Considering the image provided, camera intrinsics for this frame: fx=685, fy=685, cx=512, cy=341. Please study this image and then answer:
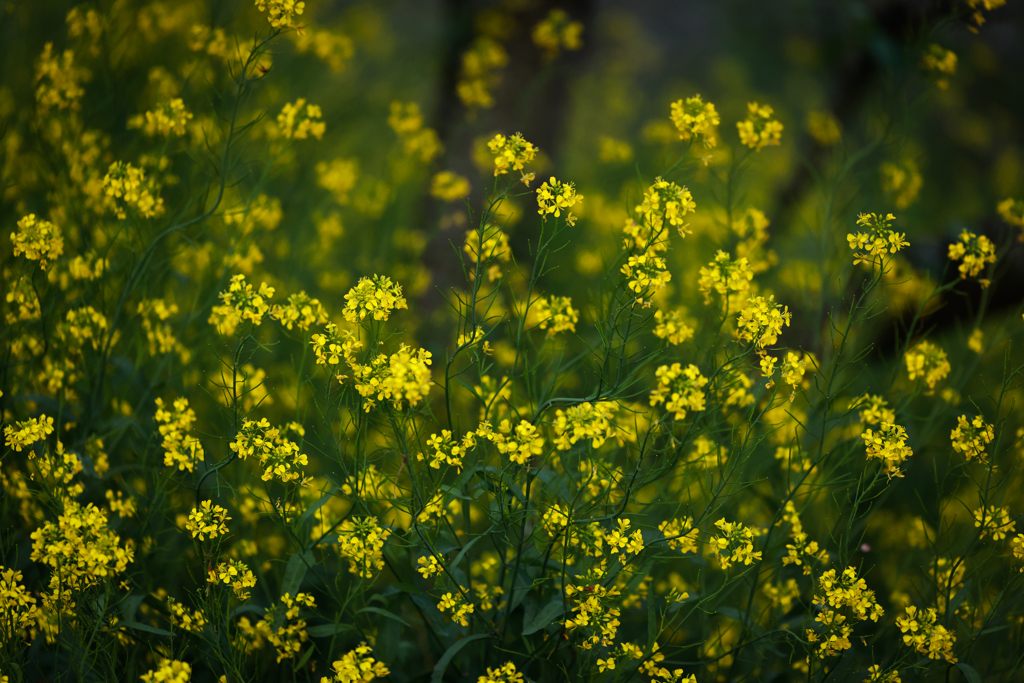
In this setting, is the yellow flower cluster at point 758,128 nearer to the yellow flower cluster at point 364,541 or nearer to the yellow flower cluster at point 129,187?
the yellow flower cluster at point 364,541

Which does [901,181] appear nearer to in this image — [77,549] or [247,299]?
[247,299]

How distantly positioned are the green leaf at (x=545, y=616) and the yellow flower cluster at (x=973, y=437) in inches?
52.4

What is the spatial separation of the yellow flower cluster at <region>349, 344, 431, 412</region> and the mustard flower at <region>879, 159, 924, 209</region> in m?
2.69

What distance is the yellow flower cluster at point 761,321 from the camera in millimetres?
1991

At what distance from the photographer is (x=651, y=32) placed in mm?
11617

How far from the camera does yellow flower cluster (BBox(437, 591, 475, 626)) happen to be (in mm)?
1952

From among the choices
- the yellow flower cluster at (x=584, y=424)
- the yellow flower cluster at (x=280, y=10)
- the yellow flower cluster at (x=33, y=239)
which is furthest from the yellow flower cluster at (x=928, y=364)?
the yellow flower cluster at (x=33, y=239)

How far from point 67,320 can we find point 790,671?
303cm

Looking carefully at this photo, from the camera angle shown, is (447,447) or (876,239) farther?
(876,239)

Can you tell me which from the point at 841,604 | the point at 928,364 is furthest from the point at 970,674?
the point at 928,364

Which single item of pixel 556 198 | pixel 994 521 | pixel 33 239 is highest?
pixel 33 239

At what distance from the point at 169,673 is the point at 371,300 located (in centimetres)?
116

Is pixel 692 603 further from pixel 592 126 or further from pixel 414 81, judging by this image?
pixel 592 126

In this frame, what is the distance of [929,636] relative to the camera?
204 centimetres
